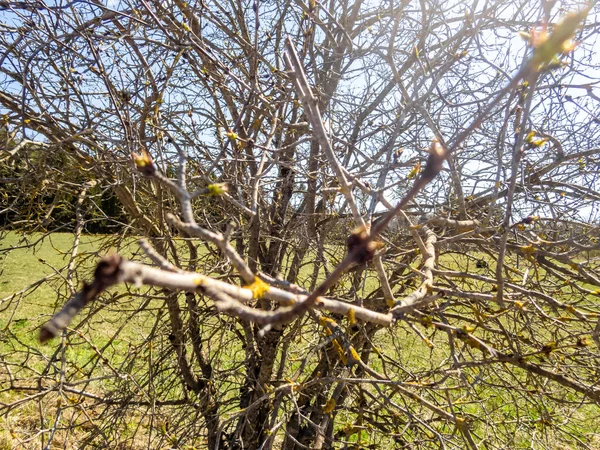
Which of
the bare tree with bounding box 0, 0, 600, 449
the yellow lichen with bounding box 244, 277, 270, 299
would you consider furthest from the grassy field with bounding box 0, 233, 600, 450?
the yellow lichen with bounding box 244, 277, 270, 299

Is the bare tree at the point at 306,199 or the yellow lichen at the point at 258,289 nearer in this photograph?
the yellow lichen at the point at 258,289

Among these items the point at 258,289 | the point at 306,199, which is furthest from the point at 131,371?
the point at 258,289

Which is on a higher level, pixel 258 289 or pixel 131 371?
pixel 258 289

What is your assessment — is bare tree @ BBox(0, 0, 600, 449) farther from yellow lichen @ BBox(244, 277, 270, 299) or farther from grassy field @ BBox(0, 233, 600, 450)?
yellow lichen @ BBox(244, 277, 270, 299)

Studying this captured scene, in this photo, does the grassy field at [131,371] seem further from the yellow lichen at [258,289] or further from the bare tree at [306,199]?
the yellow lichen at [258,289]

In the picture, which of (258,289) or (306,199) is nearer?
(258,289)

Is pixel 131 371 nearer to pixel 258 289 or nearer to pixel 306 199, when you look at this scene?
pixel 306 199

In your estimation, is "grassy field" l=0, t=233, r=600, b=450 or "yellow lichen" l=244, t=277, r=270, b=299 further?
"grassy field" l=0, t=233, r=600, b=450

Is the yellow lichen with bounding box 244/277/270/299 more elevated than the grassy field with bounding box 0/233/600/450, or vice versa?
the yellow lichen with bounding box 244/277/270/299

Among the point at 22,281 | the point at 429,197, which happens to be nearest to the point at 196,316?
the point at 429,197

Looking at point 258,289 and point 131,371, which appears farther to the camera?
point 131,371

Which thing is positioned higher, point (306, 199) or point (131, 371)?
point (306, 199)

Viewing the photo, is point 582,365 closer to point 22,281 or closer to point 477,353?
point 477,353

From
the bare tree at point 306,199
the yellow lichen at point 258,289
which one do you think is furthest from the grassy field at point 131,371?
the yellow lichen at point 258,289
